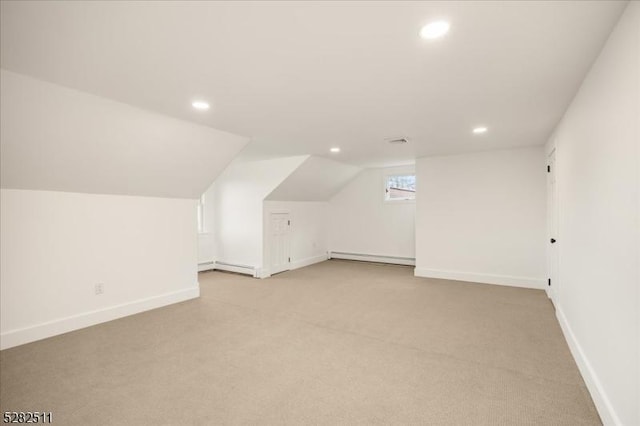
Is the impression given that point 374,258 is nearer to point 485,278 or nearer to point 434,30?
point 485,278

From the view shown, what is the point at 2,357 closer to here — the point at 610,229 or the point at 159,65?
the point at 159,65

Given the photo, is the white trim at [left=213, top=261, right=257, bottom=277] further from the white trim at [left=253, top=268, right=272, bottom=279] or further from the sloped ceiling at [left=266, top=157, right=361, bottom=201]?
the sloped ceiling at [left=266, top=157, right=361, bottom=201]

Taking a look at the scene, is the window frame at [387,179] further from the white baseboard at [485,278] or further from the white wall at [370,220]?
the white baseboard at [485,278]

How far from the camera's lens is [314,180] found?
662 cm

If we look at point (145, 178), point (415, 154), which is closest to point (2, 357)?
point (145, 178)

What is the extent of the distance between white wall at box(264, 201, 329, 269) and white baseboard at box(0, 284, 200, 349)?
6.90ft

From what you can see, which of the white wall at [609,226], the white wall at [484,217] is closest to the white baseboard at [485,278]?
the white wall at [484,217]

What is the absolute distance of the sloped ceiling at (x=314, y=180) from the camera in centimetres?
591

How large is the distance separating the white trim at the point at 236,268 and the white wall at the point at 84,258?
167 cm


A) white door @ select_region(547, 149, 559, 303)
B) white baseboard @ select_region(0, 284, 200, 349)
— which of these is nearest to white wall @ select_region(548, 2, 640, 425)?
white door @ select_region(547, 149, 559, 303)

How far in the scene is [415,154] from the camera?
5695mm

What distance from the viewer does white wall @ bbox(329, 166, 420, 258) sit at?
7387 mm

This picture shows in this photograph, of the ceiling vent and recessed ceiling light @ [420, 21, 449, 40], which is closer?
recessed ceiling light @ [420, 21, 449, 40]

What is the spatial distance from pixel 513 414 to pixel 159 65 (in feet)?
11.2
